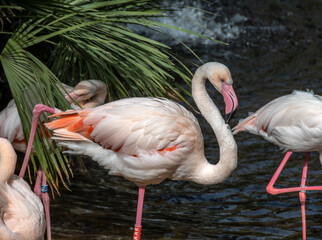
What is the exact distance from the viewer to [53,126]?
3.78 meters

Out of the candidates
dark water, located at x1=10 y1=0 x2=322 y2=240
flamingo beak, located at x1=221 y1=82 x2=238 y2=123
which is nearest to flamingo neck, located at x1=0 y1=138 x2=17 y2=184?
dark water, located at x1=10 y1=0 x2=322 y2=240

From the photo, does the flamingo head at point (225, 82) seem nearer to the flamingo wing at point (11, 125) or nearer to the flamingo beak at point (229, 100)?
the flamingo beak at point (229, 100)

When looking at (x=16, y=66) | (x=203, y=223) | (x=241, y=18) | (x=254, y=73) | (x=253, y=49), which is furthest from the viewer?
(x=241, y=18)

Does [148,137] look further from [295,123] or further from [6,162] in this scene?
[295,123]

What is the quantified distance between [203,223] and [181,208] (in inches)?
14.0

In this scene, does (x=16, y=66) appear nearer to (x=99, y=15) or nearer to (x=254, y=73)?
(x=99, y=15)

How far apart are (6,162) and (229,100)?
1498mm

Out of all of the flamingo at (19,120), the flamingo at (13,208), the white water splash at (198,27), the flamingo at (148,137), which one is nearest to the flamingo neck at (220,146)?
the flamingo at (148,137)

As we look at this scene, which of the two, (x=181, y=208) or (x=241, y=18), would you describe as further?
(x=241, y=18)

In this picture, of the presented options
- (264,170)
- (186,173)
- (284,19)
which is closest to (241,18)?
(284,19)

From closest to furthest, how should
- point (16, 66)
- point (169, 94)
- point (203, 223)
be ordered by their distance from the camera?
point (16, 66) < point (169, 94) < point (203, 223)

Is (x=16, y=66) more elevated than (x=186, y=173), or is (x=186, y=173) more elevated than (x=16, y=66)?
(x=16, y=66)

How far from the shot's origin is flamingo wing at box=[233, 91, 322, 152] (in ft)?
14.6

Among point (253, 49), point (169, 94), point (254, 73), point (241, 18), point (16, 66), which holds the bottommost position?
point (16, 66)
